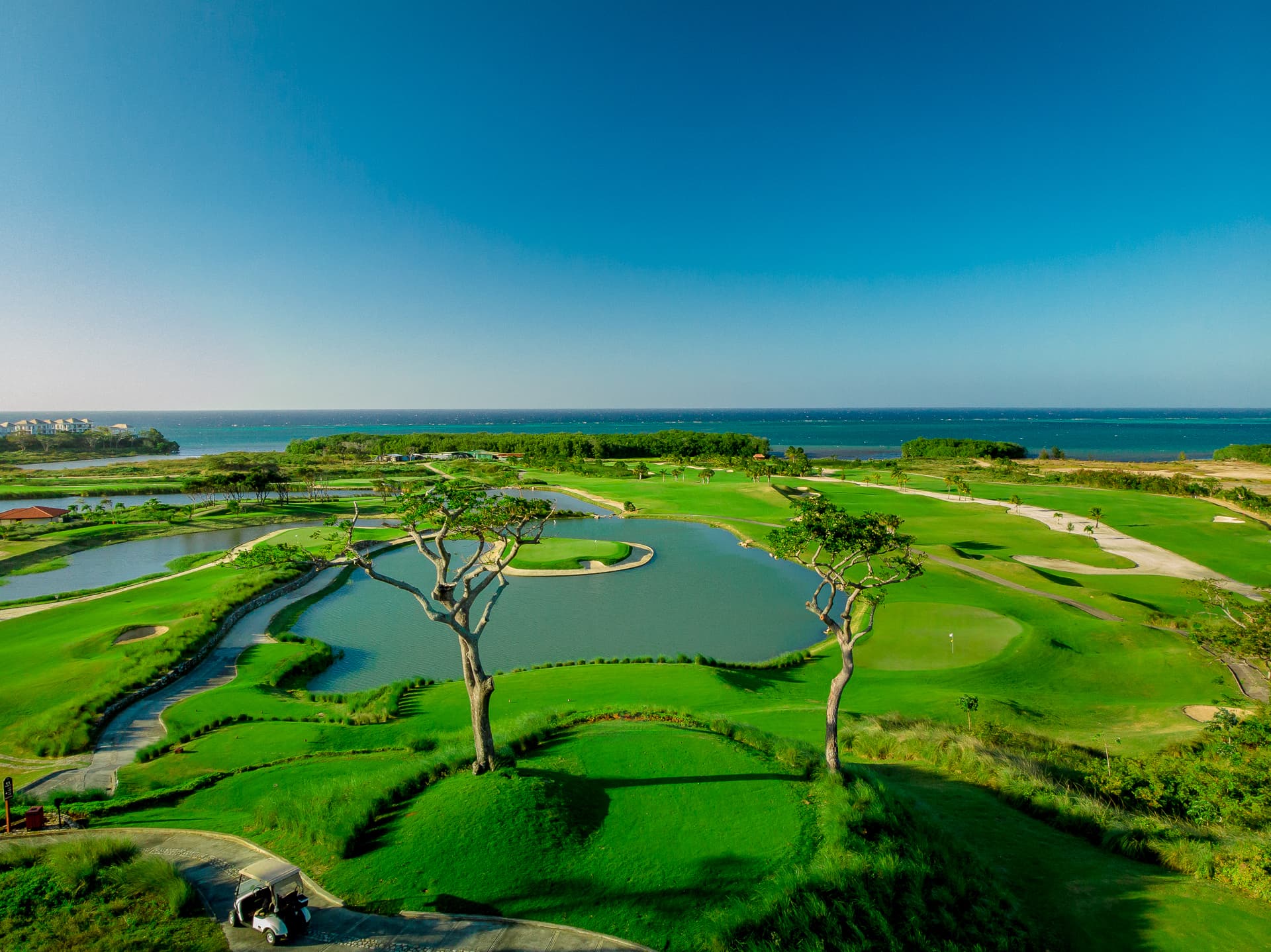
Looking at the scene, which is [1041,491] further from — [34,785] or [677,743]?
[34,785]

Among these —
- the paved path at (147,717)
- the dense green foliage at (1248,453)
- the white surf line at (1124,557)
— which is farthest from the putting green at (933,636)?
the dense green foliage at (1248,453)

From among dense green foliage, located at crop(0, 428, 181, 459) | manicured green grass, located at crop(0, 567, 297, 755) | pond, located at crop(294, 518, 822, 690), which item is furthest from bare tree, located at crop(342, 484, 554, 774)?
dense green foliage, located at crop(0, 428, 181, 459)

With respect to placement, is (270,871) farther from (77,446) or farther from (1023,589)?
(77,446)

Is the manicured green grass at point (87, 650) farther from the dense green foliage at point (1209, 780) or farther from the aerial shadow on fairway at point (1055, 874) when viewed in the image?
the dense green foliage at point (1209, 780)

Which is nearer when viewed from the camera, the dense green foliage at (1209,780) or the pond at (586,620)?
the dense green foliage at (1209,780)

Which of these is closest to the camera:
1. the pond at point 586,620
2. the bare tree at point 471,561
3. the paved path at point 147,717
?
the bare tree at point 471,561

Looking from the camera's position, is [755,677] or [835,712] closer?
[835,712]

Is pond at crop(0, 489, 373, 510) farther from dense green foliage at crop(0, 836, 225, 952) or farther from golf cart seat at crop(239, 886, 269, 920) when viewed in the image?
golf cart seat at crop(239, 886, 269, 920)

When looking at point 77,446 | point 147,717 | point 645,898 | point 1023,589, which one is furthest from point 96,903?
point 77,446

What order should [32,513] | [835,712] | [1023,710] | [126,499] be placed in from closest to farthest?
[835,712] < [1023,710] < [32,513] < [126,499]
